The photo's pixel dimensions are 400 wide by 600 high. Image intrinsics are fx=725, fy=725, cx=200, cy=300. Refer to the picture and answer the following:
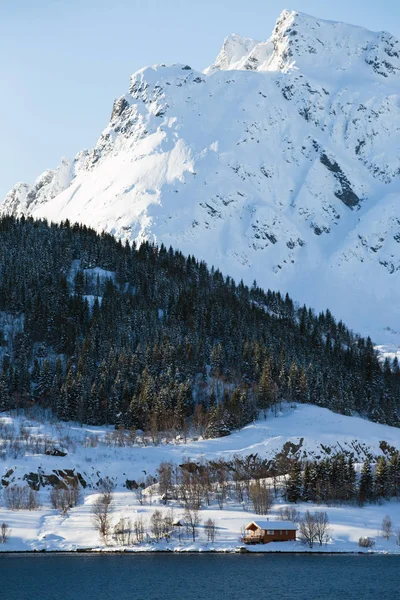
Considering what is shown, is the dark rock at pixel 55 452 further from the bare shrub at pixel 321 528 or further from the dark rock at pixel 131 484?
the bare shrub at pixel 321 528

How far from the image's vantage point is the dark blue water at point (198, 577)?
77.5 metres

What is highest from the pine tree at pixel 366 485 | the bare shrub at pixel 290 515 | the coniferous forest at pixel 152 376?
the coniferous forest at pixel 152 376

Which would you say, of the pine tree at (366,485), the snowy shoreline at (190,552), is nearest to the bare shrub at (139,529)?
the snowy shoreline at (190,552)

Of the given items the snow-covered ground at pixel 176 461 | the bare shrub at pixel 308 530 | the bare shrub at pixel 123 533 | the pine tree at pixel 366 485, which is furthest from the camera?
the pine tree at pixel 366 485

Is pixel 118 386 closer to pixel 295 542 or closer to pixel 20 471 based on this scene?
pixel 20 471

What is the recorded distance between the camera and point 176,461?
134000 millimetres

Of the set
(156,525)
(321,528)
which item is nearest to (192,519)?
(156,525)

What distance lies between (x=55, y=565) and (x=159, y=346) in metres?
92.9

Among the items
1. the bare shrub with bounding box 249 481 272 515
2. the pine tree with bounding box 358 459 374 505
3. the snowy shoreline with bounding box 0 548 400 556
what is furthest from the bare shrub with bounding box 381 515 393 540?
the bare shrub with bounding box 249 481 272 515

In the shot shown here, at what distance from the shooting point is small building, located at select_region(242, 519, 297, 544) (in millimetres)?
102375

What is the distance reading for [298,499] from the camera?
12006 centimetres

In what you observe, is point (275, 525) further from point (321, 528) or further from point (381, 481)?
point (381, 481)

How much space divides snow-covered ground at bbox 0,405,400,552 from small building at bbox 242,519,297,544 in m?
1.24

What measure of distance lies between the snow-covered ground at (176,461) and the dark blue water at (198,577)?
17.5ft
